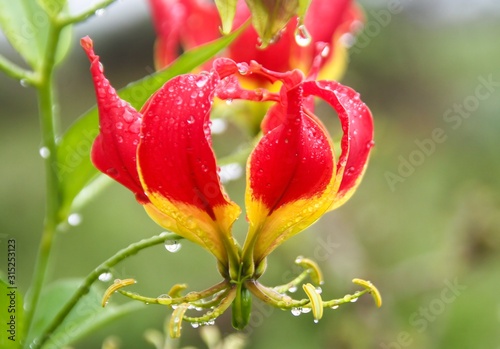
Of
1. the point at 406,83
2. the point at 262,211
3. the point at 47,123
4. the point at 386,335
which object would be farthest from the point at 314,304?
the point at 406,83

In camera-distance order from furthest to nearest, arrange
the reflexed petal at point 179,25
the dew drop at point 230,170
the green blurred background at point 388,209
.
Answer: the green blurred background at point 388,209
the reflexed petal at point 179,25
the dew drop at point 230,170

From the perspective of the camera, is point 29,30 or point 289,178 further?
point 29,30

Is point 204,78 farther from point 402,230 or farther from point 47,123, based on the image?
point 402,230

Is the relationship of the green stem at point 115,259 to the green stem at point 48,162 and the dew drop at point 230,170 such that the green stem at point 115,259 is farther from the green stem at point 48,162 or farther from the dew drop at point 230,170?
the dew drop at point 230,170

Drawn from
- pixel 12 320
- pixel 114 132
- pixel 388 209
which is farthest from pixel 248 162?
pixel 388 209

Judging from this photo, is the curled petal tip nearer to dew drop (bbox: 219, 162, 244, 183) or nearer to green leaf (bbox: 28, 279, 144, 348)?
green leaf (bbox: 28, 279, 144, 348)

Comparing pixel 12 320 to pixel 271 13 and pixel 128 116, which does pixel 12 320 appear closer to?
pixel 128 116

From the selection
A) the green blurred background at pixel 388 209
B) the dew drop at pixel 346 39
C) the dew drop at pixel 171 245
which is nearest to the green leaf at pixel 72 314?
the dew drop at pixel 171 245
